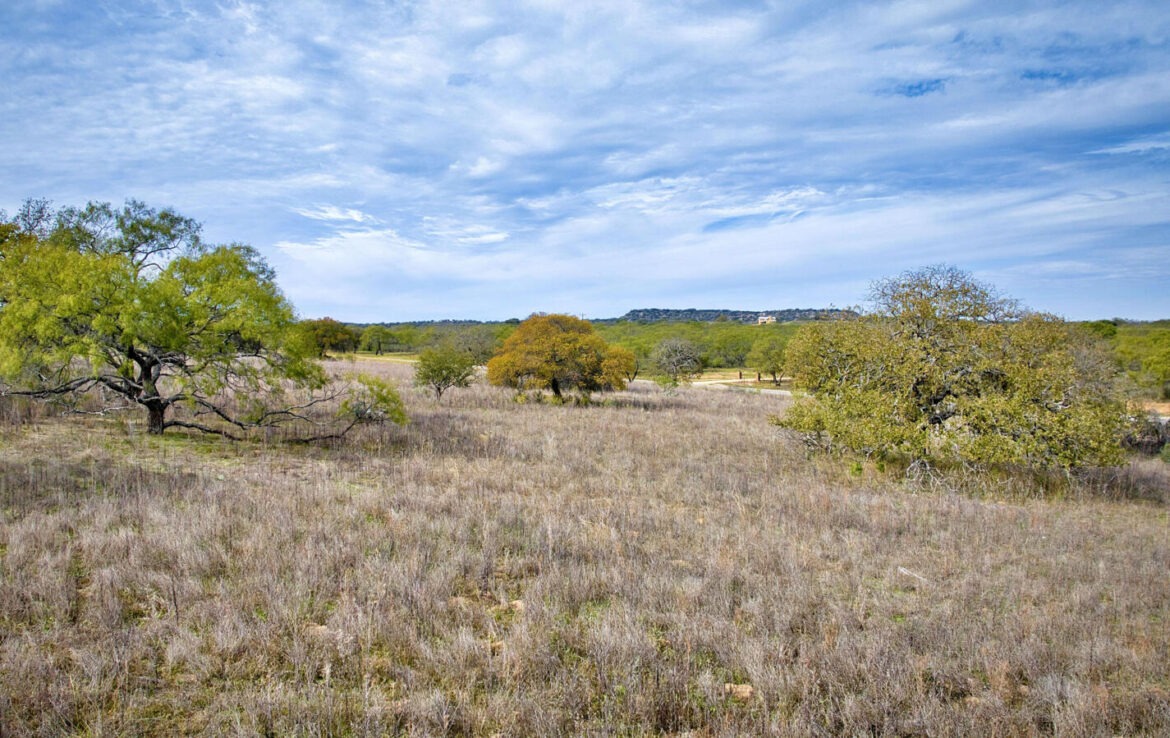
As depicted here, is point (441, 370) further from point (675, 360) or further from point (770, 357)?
point (770, 357)

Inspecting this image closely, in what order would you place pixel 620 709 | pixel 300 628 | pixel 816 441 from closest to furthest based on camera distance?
pixel 620 709 < pixel 300 628 < pixel 816 441

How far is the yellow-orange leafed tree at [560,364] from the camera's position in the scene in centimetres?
2447

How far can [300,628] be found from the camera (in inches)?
159

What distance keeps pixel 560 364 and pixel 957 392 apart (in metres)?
15.9

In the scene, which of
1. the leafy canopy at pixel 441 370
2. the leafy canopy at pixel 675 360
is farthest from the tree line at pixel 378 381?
the leafy canopy at pixel 675 360

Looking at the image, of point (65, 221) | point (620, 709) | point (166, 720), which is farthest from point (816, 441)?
point (65, 221)

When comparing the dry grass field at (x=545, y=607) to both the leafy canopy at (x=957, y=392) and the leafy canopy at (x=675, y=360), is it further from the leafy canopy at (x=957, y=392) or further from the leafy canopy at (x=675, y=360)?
the leafy canopy at (x=675, y=360)

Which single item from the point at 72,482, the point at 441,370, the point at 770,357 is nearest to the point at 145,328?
the point at 72,482

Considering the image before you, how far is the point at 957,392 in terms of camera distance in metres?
11.7

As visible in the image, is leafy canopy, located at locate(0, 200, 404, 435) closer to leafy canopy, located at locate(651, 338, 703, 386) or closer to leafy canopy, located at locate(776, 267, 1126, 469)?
leafy canopy, located at locate(776, 267, 1126, 469)

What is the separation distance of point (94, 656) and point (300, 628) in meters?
1.15

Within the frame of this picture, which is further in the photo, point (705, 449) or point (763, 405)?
point (763, 405)

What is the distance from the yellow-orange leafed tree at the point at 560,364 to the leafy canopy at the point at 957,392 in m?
11.7

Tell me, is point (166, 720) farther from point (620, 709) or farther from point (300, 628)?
point (620, 709)
